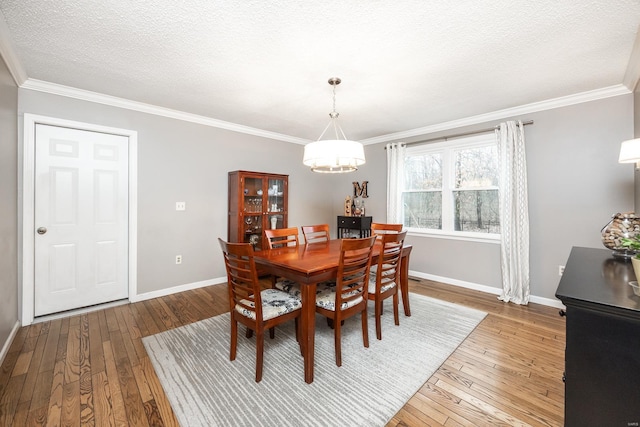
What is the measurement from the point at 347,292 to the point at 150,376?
4.77ft

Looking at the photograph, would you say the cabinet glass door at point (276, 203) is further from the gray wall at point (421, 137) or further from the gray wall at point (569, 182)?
the gray wall at point (569, 182)

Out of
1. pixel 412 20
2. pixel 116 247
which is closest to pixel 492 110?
pixel 412 20

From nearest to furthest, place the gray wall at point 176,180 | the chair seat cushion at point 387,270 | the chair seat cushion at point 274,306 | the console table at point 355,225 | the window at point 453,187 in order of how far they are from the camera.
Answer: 1. the chair seat cushion at point 274,306
2. the chair seat cushion at point 387,270
3. the gray wall at point 176,180
4. the window at point 453,187
5. the console table at point 355,225

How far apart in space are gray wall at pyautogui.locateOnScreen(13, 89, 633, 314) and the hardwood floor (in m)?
0.74

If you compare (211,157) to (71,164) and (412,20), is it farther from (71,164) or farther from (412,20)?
(412,20)

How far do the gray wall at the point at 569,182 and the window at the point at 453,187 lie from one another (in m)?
0.30

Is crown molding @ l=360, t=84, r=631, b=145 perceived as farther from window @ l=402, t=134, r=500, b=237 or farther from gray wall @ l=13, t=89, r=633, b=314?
window @ l=402, t=134, r=500, b=237

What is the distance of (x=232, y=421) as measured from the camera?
56.5 inches

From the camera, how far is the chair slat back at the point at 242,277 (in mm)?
1688

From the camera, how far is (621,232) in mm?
1586

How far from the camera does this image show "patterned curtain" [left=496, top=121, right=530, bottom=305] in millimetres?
3047

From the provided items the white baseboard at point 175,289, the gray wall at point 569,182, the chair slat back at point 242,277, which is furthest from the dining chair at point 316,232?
the gray wall at point 569,182

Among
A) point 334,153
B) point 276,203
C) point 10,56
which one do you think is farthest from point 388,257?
point 10,56

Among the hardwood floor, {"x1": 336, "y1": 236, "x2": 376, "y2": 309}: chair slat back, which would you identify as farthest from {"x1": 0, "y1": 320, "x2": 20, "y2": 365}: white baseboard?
{"x1": 336, "y1": 236, "x2": 376, "y2": 309}: chair slat back
